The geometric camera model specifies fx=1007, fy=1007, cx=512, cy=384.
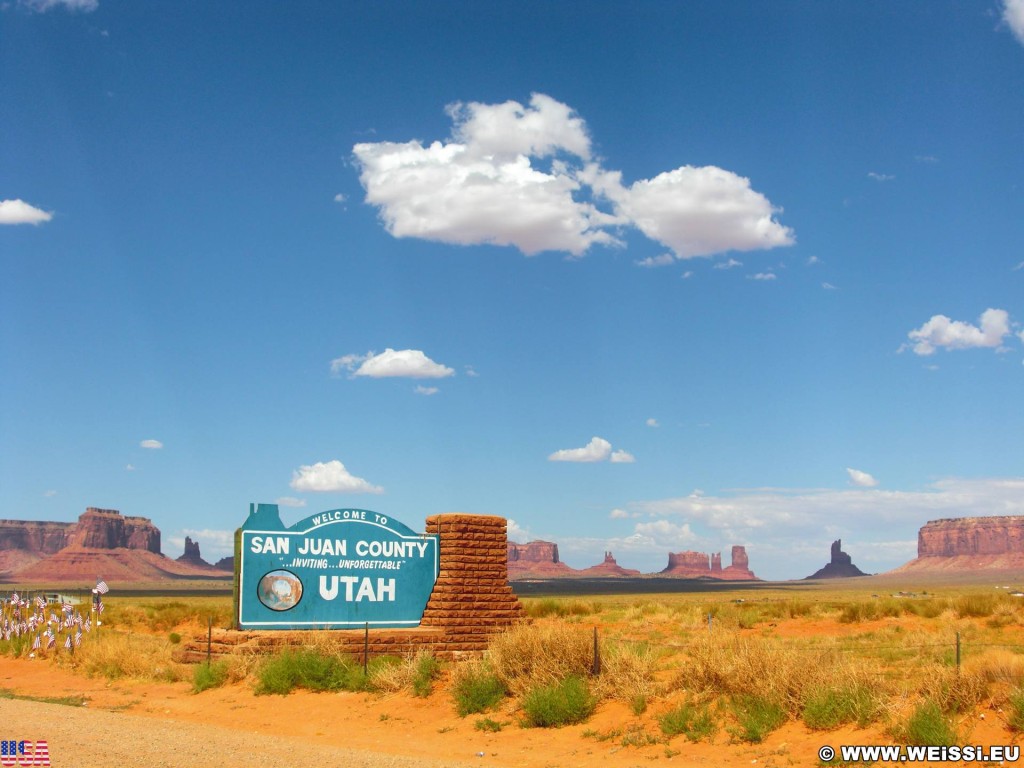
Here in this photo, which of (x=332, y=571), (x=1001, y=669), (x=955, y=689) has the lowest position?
(x=955, y=689)

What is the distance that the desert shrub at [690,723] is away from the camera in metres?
13.1

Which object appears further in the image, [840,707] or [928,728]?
[840,707]

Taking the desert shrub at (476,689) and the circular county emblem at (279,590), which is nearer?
the desert shrub at (476,689)

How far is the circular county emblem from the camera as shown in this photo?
20.2 metres

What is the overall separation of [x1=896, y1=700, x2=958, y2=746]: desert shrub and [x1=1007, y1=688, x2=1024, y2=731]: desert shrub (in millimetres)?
648

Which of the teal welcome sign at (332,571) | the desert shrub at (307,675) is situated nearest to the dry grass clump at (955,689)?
the desert shrub at (307,675)

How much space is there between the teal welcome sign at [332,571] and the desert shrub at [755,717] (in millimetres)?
9570

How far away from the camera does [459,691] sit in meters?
16.4

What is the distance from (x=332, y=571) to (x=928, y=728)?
12.9m

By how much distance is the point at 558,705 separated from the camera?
14.7m

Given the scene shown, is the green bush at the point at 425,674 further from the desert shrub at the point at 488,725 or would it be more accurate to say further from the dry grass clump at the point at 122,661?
the dry grass clump at the point at 122,661

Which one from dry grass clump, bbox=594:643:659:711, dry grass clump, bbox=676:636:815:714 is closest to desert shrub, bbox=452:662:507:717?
dry grass clump, bbox=594:643:659:711

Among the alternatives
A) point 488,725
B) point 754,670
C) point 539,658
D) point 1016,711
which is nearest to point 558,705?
point 488,725

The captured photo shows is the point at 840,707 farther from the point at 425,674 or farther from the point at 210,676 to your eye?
the point at 210,676
